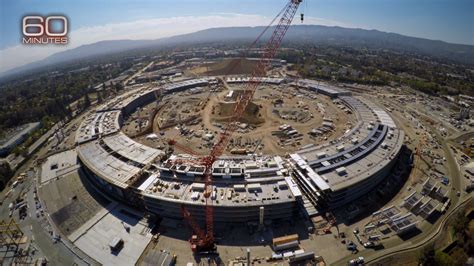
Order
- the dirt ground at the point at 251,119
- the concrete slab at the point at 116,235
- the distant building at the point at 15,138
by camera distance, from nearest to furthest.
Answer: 1. the concrete slab at the point at 116,235
2. the dirt ground at the point at 251,119
3. the distant building at the point at 15,138

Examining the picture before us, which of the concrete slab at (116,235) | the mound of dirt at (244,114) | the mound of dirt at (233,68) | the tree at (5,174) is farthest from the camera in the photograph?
the mound of dirt at (233,68)

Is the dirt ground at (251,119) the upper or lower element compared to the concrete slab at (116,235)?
upper

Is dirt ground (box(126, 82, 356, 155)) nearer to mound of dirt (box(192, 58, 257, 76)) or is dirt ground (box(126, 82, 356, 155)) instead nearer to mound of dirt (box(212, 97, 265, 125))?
mound of dirt (box(212, 97, 265, 125))

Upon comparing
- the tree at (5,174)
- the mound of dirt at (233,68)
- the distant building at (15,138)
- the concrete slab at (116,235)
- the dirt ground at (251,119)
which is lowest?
the concrete slab at (116,235)

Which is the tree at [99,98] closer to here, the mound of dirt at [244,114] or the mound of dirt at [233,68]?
the mound of dirt at [233,68]

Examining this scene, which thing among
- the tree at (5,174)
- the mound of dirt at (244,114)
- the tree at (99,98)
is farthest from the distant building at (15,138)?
the mound of dirt at (244,114)

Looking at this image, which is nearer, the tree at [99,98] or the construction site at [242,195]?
the construction site at [242,195]

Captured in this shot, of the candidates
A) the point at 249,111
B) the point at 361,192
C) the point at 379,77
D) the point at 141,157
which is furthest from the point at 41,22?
the point at 379,77
